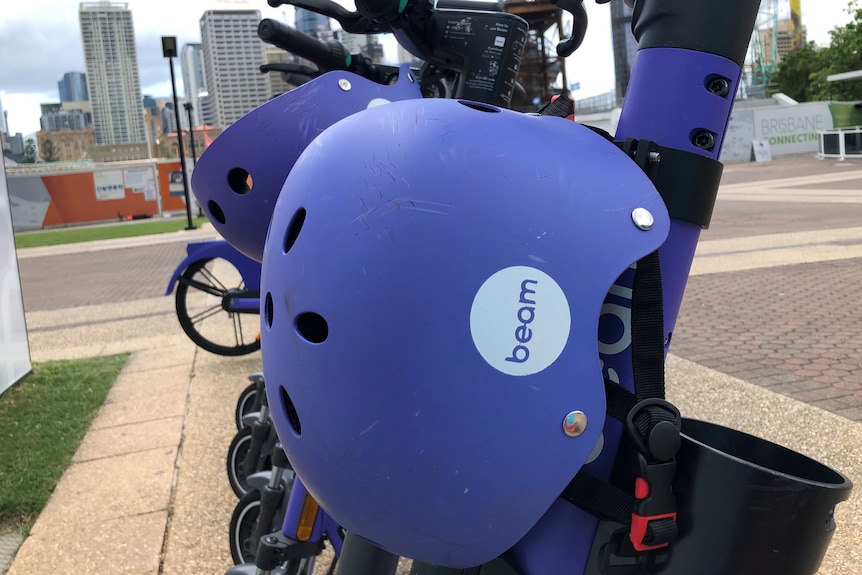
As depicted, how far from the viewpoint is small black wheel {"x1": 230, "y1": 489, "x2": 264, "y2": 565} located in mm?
2648

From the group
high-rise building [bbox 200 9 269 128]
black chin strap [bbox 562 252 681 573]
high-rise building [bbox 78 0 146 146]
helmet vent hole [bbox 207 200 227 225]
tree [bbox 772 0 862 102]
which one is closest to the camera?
black chin strap [bbox 562 252 681 573]

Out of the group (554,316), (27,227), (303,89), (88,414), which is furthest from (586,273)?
(27,227)

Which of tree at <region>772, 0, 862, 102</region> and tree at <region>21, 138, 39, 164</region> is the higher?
tree at <region>772, 0, 862, 102</region>

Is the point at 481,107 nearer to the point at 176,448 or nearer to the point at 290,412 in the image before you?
the point at 290,412

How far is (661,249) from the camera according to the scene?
1.23m

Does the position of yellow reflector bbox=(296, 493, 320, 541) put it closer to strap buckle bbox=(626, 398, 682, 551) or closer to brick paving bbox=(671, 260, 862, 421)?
strap buckle bbox=(626, 398, 682, 551)

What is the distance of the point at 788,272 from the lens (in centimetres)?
736

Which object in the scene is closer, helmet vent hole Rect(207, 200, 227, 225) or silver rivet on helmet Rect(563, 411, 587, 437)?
silver rivet on helmet Rect(563, 411, 587, 437)

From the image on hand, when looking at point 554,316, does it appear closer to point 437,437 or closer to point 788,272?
point 437,437

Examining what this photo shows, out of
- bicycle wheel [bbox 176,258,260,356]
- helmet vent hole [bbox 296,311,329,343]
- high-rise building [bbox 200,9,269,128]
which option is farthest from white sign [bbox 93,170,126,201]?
helmet vent hole [bbox 296,311,329,343]

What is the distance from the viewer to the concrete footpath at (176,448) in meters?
2.87

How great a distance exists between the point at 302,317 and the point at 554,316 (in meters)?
0.35

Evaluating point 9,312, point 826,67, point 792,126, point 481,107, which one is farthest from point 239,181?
point 826,67

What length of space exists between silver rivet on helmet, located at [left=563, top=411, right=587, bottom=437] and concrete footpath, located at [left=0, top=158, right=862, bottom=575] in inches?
70.4
